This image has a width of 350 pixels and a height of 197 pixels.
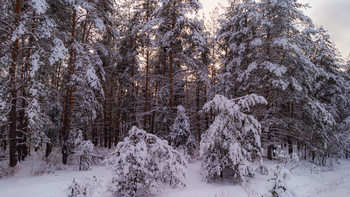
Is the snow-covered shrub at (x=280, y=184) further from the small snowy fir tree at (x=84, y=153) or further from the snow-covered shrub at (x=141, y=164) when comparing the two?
the small snowy fir tree at (x=84, y=153)

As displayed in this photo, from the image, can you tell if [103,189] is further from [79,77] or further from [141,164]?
[79,77]

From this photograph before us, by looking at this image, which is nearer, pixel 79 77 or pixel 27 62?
pixel 27 62

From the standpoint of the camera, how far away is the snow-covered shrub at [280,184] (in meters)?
4.62

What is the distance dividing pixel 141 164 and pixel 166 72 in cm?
1203

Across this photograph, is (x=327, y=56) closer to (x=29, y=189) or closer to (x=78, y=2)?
(x=78, y=2)

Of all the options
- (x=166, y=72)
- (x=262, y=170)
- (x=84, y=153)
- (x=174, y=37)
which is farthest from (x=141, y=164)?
(x=166, y=72)

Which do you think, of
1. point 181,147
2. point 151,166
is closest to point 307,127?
point 181,147

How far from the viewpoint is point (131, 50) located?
1448cm

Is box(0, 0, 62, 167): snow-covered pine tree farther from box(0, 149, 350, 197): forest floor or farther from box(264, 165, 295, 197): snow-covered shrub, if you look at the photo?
box(264, 165, 295, 197): snow-covered shrub

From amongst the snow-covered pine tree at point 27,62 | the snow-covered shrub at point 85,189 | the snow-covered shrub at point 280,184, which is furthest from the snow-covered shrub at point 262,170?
the snow-covered pine tree at point 27,62

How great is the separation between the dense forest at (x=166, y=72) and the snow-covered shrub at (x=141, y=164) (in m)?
2.00

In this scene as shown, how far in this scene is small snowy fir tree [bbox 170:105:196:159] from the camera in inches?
414

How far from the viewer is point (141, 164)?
550cm

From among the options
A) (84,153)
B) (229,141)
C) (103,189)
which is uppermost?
(229,141)
